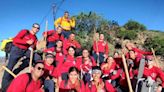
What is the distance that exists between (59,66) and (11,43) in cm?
199

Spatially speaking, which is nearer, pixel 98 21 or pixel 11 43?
pixel 11 43

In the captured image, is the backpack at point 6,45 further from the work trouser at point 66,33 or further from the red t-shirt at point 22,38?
the work trouser at point 66,33

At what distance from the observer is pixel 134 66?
12.8 metres

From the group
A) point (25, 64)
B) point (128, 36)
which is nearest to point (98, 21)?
point (128, 36)

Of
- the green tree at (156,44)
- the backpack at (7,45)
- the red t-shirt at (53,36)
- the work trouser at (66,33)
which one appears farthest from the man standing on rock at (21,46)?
the green tree at (156,44)

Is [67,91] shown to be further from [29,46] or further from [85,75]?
[29,46]

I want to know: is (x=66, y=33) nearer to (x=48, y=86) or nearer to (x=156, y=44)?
(x=48, y=86)

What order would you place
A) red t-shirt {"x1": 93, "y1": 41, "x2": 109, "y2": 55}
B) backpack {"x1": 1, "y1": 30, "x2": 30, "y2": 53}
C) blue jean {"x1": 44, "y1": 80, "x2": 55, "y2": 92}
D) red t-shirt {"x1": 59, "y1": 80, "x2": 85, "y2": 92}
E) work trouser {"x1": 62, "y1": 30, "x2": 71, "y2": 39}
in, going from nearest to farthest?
1. red t-shirt {"x1": 59, "y1": 80, "x2": 85, "y2": 92}
2. blue jean {"x1": 44, "y1": 80, "x2": 55, "y2": 92}
3. backpack {"x1": 1, "y1": 30, "x2": 30, "y2": 53}
4. work trouser {"x1": 62, "y1": 30, "x2": 71, "y2": 39}
5. red t-shirt {"x1": 93, "y1": 41, "x2": 109, "y2": 55}

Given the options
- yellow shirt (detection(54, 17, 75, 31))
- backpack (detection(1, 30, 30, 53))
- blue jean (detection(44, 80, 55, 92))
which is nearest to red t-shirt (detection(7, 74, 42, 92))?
blue jean (detection(44, 80, 55, 92))

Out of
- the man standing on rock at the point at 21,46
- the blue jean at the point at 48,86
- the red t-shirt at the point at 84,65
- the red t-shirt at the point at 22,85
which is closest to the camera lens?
the red t-shirt at the point at 22,85

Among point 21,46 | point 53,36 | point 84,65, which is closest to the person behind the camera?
point 21,46

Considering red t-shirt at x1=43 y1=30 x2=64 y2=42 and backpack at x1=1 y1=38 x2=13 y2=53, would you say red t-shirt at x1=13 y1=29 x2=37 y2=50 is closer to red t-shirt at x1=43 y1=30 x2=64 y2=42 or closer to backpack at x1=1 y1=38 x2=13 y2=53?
backpack at x1=1 y1=38 x2=13 y2=53

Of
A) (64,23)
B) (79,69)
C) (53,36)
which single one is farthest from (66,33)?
(79,69)

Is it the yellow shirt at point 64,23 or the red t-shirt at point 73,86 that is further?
the yellow shirt at point 64,23
